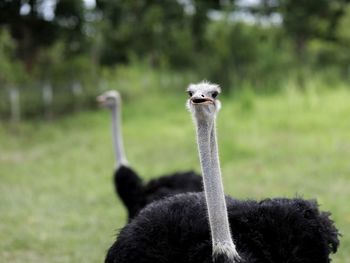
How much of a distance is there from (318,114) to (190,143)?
7.66ft

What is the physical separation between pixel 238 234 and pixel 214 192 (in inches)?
13.6

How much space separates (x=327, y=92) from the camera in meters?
13.6

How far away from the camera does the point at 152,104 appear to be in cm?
1638

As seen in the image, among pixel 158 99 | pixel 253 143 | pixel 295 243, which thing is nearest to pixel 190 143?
pixel 253 143

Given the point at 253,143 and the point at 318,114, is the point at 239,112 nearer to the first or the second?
the point at 318,114

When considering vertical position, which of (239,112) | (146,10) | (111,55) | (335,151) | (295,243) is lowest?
(295,243)

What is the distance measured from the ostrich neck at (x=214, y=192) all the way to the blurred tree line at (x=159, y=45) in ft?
34.0

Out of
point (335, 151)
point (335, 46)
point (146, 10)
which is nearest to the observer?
point (335, 151)

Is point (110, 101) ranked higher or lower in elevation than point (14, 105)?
lower

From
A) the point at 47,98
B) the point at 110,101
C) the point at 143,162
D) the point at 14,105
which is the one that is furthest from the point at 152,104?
the point at 110,101

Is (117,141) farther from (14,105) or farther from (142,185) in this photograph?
(14,105)

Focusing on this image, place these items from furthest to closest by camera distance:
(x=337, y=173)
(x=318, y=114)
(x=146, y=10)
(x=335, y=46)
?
(x=335, y=46)
(x=146, y=10)
(x=318, y=114)
(x=337, y=173)

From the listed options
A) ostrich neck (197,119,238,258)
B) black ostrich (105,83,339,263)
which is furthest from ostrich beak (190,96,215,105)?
ostrich neck (197,119,238,258)

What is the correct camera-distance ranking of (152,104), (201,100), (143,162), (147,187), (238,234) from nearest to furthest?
(201,100) < (238,234) < (147,187) < (143,162) < (152,104)
